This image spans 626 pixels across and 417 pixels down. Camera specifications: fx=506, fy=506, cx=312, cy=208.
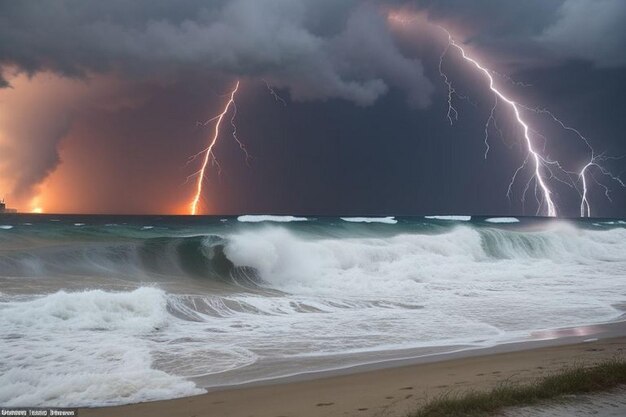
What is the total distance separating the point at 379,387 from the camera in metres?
5.98

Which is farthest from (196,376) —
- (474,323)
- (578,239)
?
(578,239)

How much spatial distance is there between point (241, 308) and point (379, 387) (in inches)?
262

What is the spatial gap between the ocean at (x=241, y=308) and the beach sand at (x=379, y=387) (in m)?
0.46

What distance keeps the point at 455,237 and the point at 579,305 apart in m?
16.5

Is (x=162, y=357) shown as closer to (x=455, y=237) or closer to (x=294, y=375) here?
(x=294, y=375)

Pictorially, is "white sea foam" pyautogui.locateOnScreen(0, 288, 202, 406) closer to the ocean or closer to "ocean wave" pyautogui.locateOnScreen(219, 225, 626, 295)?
the ocean

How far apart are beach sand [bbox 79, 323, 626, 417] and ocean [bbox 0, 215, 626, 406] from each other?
459 millimetres

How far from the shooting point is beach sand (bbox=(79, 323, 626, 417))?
16.8 feet

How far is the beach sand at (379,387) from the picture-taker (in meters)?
5.12

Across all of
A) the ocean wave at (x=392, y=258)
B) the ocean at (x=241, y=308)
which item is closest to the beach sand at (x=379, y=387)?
the ocean at (x=241, y=308)

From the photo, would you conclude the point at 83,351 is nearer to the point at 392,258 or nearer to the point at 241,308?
the point at 241,308

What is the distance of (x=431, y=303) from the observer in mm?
14039

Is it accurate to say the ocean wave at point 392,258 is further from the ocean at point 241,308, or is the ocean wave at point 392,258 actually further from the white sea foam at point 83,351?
the white sea foam at point 83,351

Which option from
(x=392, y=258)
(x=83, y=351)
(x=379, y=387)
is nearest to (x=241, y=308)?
(x=83, y=351)
